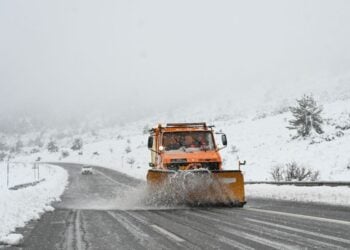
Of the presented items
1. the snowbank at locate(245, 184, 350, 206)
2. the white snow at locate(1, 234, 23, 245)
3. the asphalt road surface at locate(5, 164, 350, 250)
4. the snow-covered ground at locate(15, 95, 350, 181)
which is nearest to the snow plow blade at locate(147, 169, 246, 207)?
the asphalt road surface at locate(5, 164, 350, 250)

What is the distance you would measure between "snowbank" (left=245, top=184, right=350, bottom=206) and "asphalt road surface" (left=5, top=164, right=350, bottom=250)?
6.23ft

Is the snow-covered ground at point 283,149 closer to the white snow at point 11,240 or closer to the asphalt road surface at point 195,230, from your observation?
the asphalt road surface at point 195,230

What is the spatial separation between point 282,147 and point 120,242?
3688cm

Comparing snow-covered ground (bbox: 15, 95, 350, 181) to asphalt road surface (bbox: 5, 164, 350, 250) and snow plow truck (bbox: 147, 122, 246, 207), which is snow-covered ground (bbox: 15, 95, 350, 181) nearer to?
snow plow truck (bbox: 147, 122, 246, 207)

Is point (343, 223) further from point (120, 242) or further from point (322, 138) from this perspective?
point (322, 138)

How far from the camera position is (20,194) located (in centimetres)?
1490

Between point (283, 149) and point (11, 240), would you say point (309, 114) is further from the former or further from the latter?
point (11, 240)

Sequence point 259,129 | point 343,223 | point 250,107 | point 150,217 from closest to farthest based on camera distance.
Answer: point 343,223
point 150,217
point 259,129
point 250,107

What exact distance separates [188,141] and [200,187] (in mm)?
2380

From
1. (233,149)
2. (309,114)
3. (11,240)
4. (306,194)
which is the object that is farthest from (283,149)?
(11,240)

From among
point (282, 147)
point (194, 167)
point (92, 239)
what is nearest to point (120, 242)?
point (92, 239)

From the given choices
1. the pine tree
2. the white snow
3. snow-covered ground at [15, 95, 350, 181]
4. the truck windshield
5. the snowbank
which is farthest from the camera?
the pine tree

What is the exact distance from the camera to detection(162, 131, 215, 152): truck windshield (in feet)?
46.9

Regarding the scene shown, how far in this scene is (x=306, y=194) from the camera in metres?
15.5
